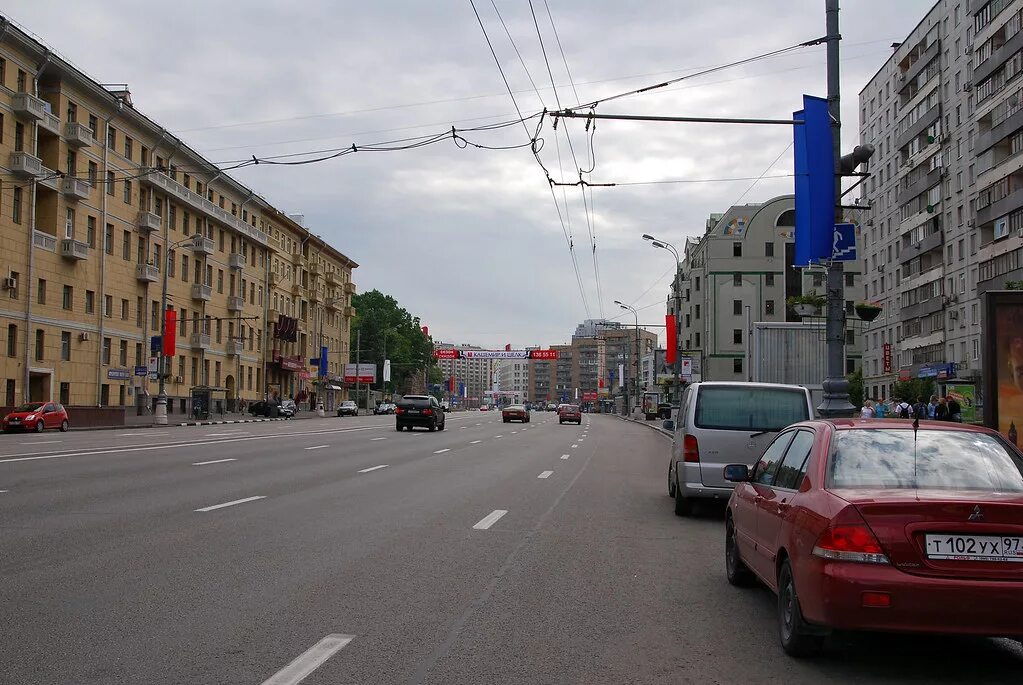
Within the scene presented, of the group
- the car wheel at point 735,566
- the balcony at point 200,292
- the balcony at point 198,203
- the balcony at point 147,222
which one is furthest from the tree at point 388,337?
the car wheel at point 735,566

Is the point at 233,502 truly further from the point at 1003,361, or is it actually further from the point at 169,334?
the point at 169,334

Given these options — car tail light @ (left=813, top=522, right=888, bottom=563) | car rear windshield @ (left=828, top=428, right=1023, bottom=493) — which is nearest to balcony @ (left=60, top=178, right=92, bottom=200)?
car rear windshield @ (left=828, top=428, right=1023, bottom=493)

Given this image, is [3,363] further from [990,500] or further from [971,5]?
[971,5]

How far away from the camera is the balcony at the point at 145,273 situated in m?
60.3

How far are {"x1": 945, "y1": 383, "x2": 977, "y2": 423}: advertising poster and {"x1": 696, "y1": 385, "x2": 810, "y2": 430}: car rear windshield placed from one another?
17.2m

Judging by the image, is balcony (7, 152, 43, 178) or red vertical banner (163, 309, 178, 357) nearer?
balcony (7, 152, 43, 178)

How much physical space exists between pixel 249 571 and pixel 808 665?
4.57m

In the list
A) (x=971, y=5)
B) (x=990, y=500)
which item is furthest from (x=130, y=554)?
(x=971, y=5)

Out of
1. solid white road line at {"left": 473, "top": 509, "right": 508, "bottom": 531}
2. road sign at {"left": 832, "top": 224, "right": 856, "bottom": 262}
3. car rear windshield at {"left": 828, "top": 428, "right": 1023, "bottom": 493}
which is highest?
road sign at {"left": 832, "top": 224, "right": 856, "bottom": 262}

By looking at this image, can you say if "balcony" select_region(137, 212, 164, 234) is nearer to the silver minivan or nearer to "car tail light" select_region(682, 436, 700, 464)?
the silver minivan

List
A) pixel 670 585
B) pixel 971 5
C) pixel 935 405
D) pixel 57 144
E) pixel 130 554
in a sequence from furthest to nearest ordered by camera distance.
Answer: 1. pixel 971 5
2. pixel 57 144
3. pixel 935 405
4. pixel 130 554
5. pixel 670 585

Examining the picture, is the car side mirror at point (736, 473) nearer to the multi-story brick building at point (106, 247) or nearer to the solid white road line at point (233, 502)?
the solid white road line at point (233, 502)

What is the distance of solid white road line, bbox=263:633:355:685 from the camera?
16.5 feet

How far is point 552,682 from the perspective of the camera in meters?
5.17
